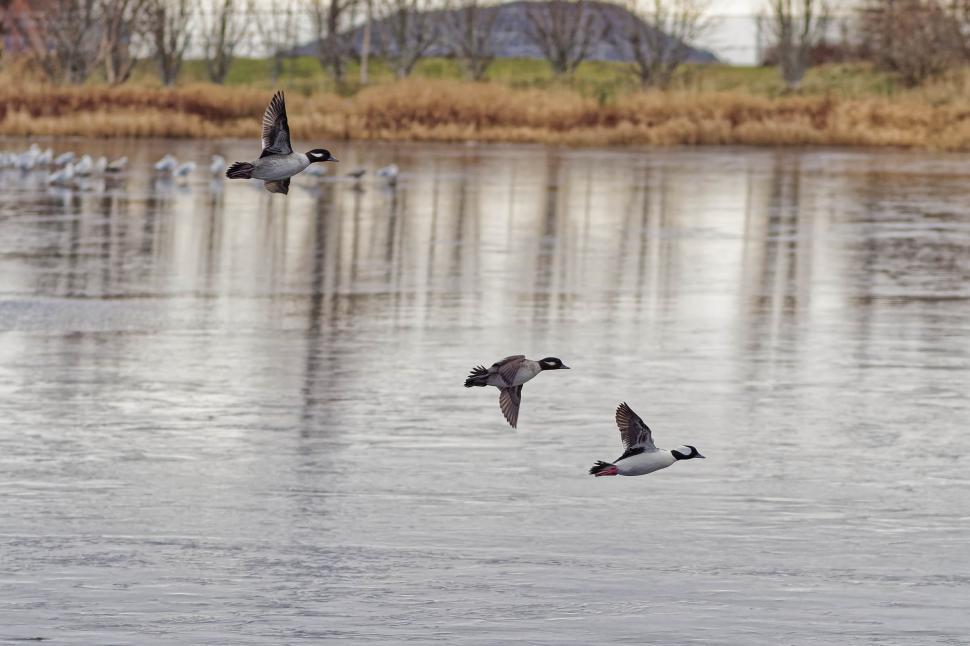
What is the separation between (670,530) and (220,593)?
2723 mm

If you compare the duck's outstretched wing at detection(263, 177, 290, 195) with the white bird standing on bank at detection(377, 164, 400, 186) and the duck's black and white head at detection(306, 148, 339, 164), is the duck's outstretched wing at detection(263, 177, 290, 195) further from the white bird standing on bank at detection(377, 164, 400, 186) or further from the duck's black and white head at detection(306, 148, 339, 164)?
the white bird standing on bank at detection(377, 164, 400, 186)

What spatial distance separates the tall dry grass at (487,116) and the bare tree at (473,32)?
65.4ft

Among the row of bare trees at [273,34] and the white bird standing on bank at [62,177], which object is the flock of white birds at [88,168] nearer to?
the white bird standing on bank at [62,177]

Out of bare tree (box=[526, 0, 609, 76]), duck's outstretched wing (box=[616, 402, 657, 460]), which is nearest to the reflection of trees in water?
duck's outstretched wing (box=[616, 402, 657, 460])

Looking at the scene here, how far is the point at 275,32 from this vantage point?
83812 millimetres

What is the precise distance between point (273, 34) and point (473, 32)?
9.49 m

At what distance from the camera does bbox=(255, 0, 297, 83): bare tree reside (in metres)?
84.4

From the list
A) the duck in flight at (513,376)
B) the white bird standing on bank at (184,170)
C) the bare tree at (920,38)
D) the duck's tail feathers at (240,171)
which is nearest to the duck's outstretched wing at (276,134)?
the duck's tail feathers at (240,171)

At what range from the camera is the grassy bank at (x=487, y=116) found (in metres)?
57.5

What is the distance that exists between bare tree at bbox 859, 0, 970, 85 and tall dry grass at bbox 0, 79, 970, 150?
11887 millimetres

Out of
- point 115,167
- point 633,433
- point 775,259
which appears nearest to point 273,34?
point 115,167

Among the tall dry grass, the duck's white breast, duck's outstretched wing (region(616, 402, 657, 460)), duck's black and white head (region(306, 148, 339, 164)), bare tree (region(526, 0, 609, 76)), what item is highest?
bare tree (region(526, 0, 609, 76))

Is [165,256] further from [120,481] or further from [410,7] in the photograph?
[410,7]

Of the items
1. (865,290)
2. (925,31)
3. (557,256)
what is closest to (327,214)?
(557,256)
